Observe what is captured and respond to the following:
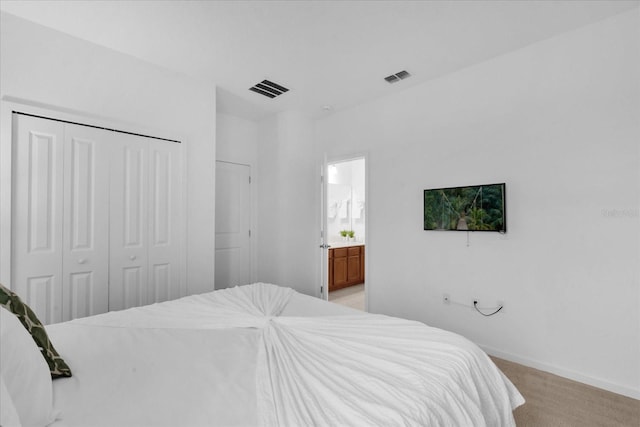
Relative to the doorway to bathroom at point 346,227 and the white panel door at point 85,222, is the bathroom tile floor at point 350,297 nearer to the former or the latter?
the doorway to bathroom at point 346,227

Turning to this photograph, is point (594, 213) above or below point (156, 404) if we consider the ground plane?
above

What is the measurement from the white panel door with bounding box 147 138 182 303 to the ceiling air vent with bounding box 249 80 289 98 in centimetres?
109

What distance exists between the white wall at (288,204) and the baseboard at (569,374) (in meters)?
2.26

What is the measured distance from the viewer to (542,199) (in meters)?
2.54

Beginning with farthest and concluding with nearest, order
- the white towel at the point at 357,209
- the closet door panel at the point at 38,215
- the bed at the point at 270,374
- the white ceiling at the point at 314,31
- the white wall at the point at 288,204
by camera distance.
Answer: the white towel at the point at 357,209, the white wall at the point at 288,204, the closet door panel at the point at 38,215, the white ceiling at the point at 314,31, the bed at the point at 270,374

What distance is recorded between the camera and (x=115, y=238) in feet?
8.88

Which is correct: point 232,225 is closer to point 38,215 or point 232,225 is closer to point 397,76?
point 38,215

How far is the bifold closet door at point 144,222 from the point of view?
2.73 m

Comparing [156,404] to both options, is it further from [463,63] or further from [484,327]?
[463,63]

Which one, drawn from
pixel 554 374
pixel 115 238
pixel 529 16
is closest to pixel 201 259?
pixel 115 238

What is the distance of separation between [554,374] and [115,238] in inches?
152

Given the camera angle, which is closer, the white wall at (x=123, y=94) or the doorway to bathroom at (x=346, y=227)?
the white wall at (x=123, y=94)

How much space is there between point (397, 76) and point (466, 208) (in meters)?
1.52

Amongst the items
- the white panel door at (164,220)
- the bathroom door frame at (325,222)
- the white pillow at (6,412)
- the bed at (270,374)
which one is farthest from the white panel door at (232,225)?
the white pillow at (6,412)
